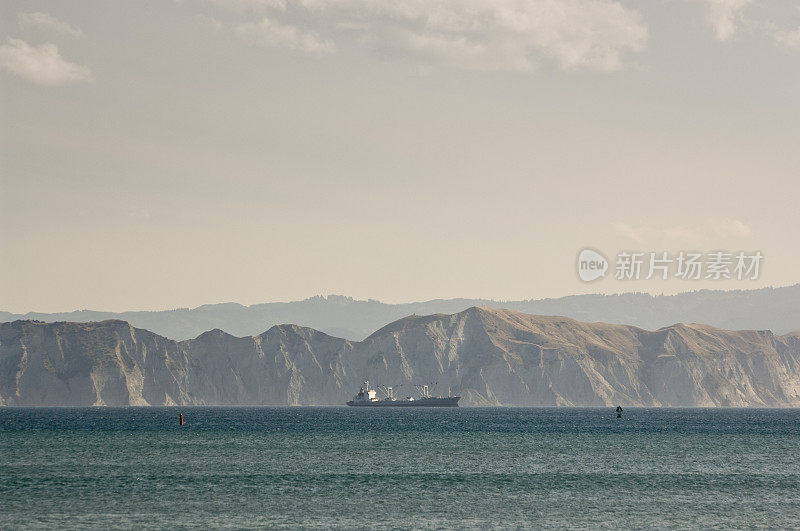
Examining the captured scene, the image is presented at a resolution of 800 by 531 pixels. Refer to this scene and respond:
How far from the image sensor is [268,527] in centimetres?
6262

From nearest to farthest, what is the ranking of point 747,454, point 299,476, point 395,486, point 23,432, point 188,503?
1. point 188,503
2. point 395,486
3. point 299,476
4. point 747,454
5. point 23,432

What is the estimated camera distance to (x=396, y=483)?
85.9 meters

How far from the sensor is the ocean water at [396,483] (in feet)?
218

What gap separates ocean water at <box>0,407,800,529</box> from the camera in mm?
66438

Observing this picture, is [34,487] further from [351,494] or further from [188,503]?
[351,494]

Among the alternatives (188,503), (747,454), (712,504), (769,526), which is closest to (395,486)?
(188,503)

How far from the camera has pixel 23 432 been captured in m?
172

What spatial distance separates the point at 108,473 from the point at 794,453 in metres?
83.6

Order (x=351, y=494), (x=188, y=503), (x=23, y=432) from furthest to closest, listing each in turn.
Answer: (x=23, y=432), (x=351, y=494), (x=188, y=503)

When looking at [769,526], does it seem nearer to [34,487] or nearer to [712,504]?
[712,504]

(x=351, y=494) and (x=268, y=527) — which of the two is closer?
(x=268, y=527)

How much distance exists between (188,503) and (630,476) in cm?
4225

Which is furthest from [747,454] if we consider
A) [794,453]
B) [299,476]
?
[299,476]

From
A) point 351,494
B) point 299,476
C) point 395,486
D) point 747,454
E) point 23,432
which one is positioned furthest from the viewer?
point 23,432
